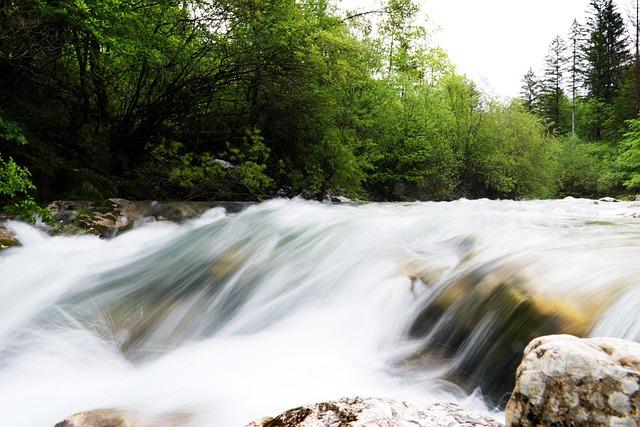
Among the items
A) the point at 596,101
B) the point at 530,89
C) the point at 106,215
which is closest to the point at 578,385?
the point at 106,215

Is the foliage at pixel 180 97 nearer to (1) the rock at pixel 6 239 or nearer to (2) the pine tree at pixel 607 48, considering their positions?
(1) the rock at pixel 6 239

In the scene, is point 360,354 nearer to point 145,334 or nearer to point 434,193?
point 145,334

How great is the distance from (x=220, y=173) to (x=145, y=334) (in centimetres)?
533

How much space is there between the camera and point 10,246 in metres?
5.13

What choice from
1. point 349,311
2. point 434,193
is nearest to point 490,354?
point 349,311

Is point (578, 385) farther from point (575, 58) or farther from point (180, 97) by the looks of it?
point (575, 58)

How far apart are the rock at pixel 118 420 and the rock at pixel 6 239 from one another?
374cm

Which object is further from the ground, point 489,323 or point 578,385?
point 578,385

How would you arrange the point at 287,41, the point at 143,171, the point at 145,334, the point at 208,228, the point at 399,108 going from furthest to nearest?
1. the point at 399,108
2. the point at 143,171
3. the point at 287,41
4. the point at 208,228
5. the point at 145,334

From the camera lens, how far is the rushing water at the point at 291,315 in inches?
106

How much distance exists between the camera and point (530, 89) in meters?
55.0

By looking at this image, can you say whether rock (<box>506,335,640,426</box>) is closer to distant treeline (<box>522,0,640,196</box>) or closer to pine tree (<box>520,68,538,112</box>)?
distant treeline (<box>522,0,640,196</box>)

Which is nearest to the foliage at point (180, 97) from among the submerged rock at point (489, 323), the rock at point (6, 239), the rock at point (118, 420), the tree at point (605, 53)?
the rock at point (6, 239)

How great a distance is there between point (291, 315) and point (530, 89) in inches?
2374
